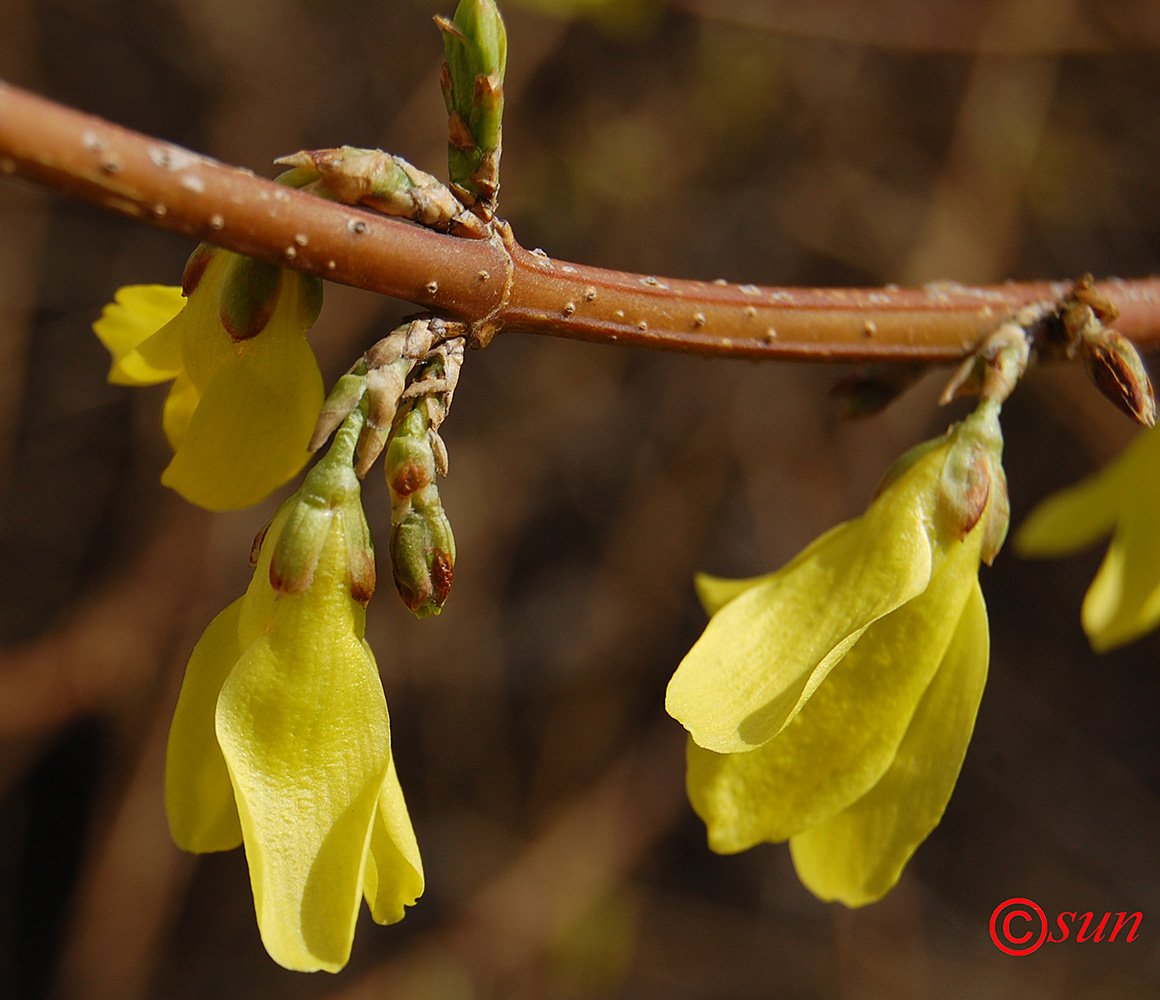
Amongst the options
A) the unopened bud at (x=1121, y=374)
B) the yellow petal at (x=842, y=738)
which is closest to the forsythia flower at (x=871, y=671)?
the yellow petal at (x=842, y=738)

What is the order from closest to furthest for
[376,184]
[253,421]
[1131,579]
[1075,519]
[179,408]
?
[376,184] < [253,421] < [179,408] < [1131,579] < [1075,519]

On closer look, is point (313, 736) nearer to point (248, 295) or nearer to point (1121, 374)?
point (248, 295)

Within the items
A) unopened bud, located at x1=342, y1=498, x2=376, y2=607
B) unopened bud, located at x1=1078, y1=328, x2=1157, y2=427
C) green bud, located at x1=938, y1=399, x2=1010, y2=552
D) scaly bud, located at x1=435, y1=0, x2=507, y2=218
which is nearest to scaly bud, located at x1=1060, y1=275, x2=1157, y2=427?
→ unopened bud, located at x1=1078, y1=328, x2=1157, y2=427

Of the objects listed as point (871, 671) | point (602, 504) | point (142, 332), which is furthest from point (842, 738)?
point (602, 504)

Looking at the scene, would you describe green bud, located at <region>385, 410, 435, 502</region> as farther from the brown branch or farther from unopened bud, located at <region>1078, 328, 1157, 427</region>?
unopened bud, located at <region>1078, 328, 1157, 427</region>

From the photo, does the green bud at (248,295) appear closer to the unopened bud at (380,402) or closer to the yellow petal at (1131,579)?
the unopened bud at (380,402)

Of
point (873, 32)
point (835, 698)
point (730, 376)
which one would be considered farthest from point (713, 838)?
point (873, 32)

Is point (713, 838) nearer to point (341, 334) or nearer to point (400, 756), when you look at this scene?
point (341, 334)
